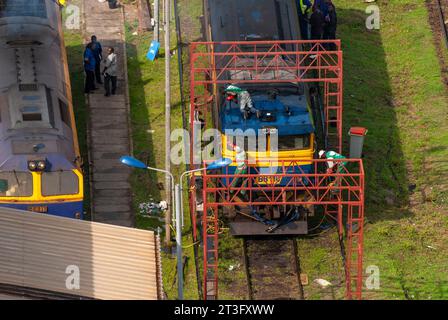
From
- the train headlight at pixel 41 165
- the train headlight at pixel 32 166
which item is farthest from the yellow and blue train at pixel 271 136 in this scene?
the train headlight at pixel 32 166

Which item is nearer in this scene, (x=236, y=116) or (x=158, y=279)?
(x=158, y=279)

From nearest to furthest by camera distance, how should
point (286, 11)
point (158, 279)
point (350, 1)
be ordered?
point (158, 279) → point (286, 11) → point (350, 1)

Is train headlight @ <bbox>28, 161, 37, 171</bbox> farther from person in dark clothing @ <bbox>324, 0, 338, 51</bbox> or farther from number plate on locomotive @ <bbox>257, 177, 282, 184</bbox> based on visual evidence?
person in dark clothing @ <bbox>324, 0, 338, 51</bbox>

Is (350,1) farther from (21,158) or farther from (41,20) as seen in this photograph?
(21,158)

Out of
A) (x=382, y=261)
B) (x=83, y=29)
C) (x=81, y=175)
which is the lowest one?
(x=382, y=261)

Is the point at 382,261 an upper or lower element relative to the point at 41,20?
lower

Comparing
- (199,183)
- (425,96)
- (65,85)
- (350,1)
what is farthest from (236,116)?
(350,1)

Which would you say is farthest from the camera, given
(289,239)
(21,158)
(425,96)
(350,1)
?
(350,1)

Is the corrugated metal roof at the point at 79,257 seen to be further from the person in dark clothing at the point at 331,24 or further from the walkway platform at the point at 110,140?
the person in dark clothing at the point at 331,24
